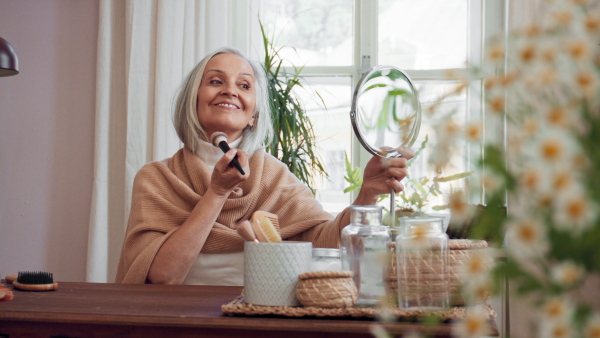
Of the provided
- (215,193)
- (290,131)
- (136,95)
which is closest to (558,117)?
(215,193)

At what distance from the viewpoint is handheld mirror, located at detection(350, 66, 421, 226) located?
131cm

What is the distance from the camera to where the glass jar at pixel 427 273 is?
94 centimetres

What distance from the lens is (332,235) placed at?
175cm

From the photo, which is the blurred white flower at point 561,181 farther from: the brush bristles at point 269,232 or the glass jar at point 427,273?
the brush bristles at point 269,232

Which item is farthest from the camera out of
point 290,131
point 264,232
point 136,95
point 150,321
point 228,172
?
point 136,95

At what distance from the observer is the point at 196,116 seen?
6.40ft

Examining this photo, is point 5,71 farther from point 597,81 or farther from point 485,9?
point 597,81

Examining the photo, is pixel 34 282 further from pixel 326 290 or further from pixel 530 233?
pixel 530 233

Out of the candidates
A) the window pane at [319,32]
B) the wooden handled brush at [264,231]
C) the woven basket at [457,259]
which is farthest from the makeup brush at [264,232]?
the window pane at [319,32]

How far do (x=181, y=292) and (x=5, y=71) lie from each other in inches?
57.1

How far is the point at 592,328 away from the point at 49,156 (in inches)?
121

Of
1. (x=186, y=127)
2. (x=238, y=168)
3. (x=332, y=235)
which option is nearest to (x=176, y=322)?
(x=238, y=168)

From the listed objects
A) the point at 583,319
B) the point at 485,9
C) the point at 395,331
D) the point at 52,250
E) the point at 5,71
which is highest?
the point at 485,9

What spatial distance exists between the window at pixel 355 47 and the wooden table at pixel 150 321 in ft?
6.48
